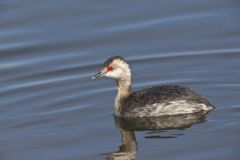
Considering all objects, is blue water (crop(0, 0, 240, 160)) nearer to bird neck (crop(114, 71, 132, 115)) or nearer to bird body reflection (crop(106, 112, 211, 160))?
bird body reflection (crop(106, 112, 211, 160))

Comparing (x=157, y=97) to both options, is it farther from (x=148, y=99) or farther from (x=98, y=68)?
(x=98, y=68)

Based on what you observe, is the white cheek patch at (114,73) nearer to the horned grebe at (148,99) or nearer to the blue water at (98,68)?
the horned grebe at (148,99)

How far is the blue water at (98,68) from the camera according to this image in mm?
14602

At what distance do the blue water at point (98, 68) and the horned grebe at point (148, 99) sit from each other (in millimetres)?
263

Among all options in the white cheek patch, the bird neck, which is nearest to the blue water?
the bird neck

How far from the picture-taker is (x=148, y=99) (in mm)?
16281

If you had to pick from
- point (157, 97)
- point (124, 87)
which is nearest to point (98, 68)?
point (124, 87)

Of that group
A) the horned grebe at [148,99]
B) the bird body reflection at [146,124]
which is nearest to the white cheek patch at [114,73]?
the horned grebe at [148,99]

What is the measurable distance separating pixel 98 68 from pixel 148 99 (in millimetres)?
2281

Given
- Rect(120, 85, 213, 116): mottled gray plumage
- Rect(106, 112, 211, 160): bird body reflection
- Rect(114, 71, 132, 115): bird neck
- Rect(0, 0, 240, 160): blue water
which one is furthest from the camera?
Rect(114, 71, 132, 115): bird neck

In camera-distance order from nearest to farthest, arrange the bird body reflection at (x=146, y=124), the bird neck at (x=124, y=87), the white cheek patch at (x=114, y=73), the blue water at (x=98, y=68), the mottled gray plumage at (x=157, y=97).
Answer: the blue water at (x=98, y=68) < the bird body reflection at (x=146, y=124) < the mottled gray plumage at (x=157, y=97) < the white cheek patch at (x=114, y=73) < the bird neck at (x=124, y=87)

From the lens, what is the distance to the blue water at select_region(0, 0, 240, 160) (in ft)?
47.9

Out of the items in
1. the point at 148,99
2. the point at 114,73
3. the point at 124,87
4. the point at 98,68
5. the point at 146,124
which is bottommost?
the point at 146,124

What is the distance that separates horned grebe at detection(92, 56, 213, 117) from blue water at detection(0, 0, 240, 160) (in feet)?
→ 0.86
